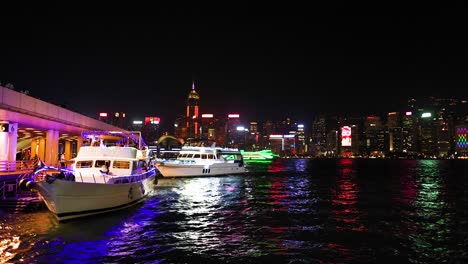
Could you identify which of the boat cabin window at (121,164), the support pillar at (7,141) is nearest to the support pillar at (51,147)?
the support pillar at (7,141)

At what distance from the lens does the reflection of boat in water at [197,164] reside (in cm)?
4819

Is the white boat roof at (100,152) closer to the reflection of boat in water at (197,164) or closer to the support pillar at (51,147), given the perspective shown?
the reflection of boat in water at (197,164)

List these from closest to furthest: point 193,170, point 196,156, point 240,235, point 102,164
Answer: point 240,235 → point 102,164 → point 193,170 → point 196,156

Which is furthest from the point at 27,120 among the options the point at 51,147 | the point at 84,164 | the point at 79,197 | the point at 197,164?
the point at 79,197

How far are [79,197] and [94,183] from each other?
39.1 inches

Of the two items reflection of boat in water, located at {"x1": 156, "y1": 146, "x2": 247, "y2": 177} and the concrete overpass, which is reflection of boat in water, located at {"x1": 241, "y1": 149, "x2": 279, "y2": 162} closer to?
reflection of boat in water, located at {"x1": 156, "y1": 146, "x2": 247, "y2": 177}

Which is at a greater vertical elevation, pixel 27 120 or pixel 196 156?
pixel 27 120

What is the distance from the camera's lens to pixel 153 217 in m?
21.3

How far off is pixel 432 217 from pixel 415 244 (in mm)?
8561

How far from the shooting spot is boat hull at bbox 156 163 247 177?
47891mm

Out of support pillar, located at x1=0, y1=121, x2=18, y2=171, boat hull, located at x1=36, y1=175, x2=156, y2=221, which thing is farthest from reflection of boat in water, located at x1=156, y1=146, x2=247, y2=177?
boat hull, located at x1=36, y1=175, x2=156, y2=221

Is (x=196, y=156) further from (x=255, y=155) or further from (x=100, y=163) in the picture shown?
(x=255, y=155)

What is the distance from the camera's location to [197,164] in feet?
167

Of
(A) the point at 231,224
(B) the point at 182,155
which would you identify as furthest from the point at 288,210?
(B) the point at 182,155
